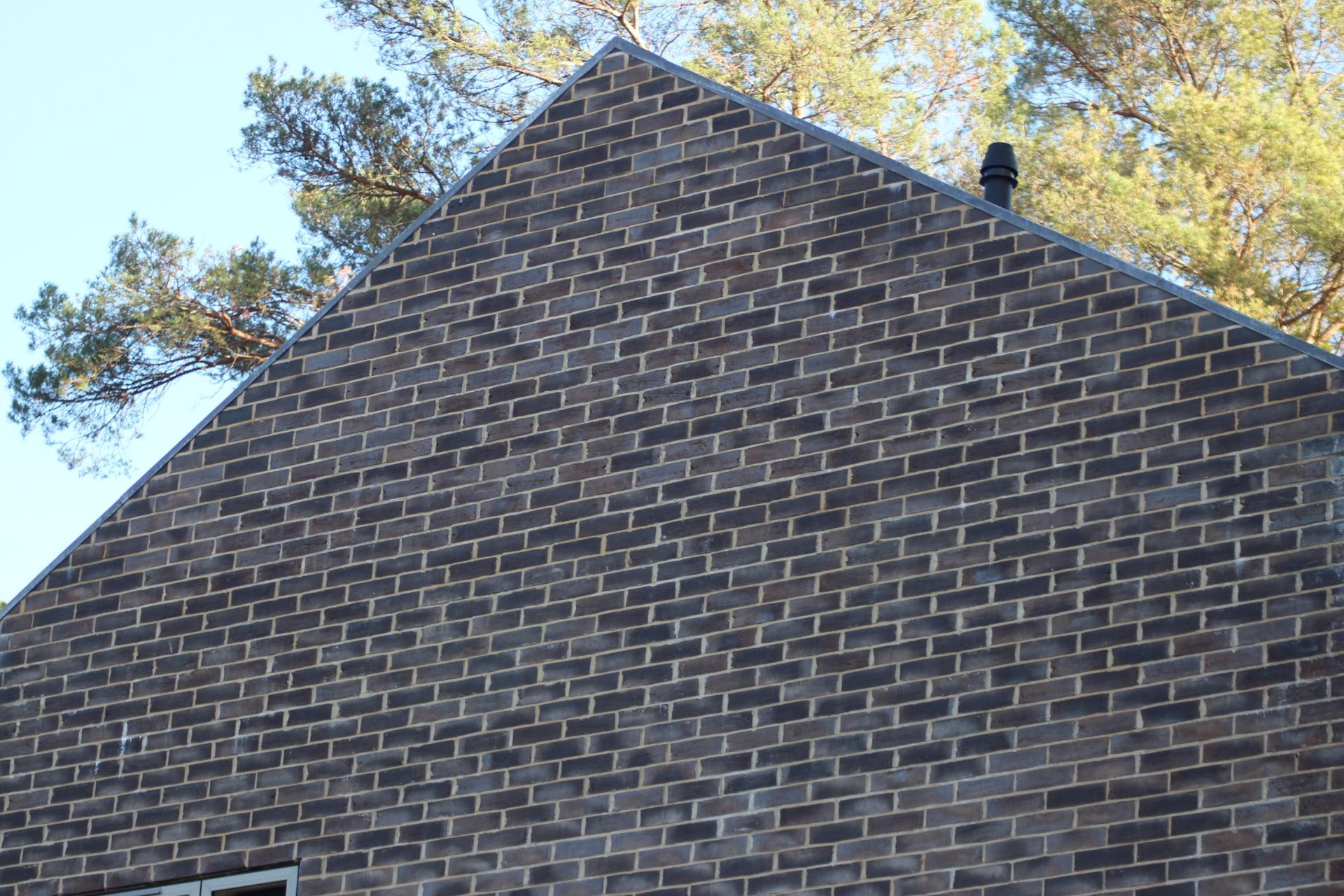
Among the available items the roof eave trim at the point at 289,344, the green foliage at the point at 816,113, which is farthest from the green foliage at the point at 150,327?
the roof eave trim at the point at 289,344

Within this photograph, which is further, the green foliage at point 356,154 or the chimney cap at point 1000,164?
the green foliage at point 356,154

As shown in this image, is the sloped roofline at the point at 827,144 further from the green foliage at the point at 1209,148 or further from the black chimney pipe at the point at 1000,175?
the green foliage at the point at 1209,148

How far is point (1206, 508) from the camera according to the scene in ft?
29.8

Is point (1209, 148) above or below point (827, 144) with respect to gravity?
above

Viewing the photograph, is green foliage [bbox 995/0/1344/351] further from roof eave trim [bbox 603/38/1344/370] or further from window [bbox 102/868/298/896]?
window [bbox 102/868/298/896]

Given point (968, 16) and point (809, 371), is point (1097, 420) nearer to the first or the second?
point (809, 371)

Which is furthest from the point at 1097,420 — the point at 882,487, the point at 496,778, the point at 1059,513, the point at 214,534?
the point at 214,534

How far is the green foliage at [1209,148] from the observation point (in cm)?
2081

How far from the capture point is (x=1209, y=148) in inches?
854

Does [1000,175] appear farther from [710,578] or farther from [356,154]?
[356,154]

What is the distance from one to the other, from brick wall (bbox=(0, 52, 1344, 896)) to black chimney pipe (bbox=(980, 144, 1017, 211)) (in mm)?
608

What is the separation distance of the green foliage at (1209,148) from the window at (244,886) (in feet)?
42.3

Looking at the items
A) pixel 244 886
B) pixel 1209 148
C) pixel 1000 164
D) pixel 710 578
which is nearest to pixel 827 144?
pixel 1000 164

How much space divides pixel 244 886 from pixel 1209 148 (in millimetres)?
14592
